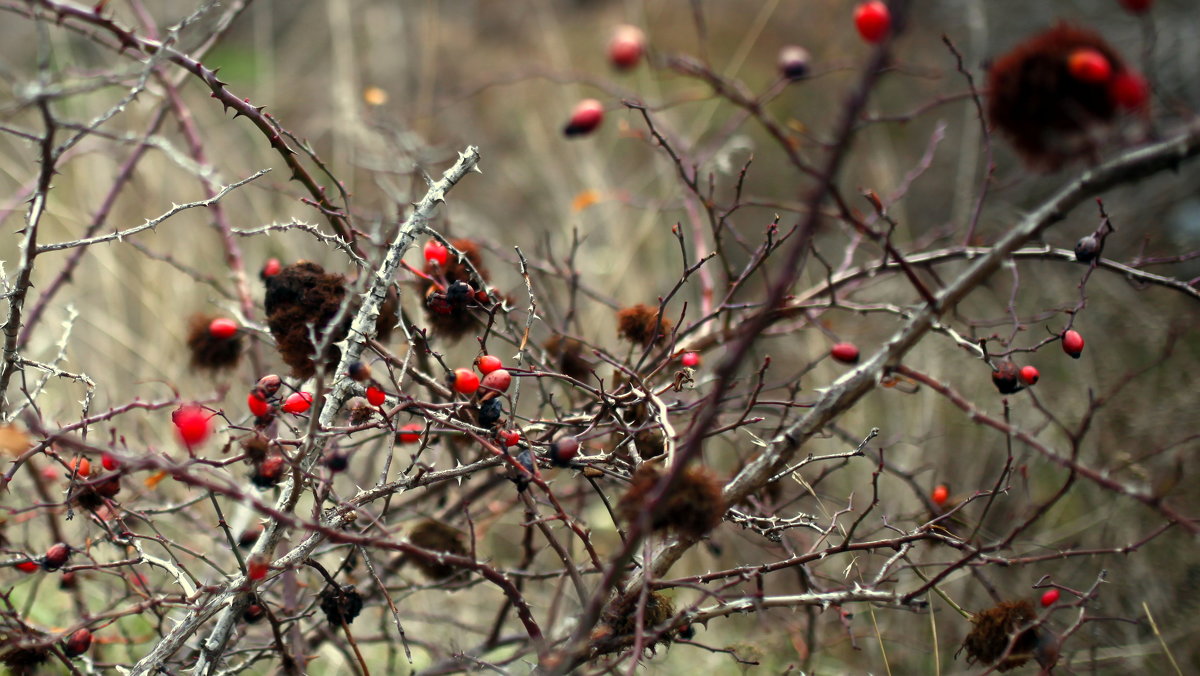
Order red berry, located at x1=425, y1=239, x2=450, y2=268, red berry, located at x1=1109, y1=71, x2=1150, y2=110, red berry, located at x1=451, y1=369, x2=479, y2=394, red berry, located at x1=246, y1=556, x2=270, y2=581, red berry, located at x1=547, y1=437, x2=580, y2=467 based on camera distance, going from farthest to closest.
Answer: red berry, located at x1=425, y1=239, x2=450, y2=268, red berry, located at x1=451, y1=369, x2=479, y2=394, red berry, located at x1=547, y1=437, x2=580, y2=467, red berry, located at x1=246, y1=556, x2=270, y2=581, red berry, located at x1=1109, y1=71, x2=1150, y2=110

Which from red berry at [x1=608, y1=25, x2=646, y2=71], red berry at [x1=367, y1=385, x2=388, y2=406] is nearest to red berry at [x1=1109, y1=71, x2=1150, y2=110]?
red berry at [x1=608, y1=25, x2=646, y2=71]

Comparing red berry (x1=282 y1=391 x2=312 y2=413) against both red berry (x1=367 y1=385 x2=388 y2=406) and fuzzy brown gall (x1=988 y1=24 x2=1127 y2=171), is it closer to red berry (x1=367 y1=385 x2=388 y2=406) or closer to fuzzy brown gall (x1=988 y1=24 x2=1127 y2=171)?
red berry (x1=367 y1=385 x2=388 y2=406)

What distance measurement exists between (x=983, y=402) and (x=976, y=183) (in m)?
1.88

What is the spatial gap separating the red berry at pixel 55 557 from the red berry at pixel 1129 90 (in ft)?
4.96

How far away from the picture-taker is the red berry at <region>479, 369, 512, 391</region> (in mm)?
1271

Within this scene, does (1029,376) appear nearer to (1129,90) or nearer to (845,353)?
(845,353)

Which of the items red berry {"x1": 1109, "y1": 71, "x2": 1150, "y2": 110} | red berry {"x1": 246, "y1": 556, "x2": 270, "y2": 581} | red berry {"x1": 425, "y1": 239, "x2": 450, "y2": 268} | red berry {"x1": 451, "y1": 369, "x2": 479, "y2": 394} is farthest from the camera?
red berry {"x1": 425, "y1": 239, "x2": 450, "y2": 268}

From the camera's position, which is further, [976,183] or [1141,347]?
[976,183]

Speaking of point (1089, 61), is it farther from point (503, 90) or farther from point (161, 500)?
point (503, 90)

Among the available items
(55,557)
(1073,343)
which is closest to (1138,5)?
(1073,343)

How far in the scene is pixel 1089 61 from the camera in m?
0.87

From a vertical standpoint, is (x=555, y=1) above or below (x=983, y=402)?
above

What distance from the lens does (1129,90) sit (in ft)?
2.83

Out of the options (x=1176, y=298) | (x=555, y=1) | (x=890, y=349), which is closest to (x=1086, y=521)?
(x=1176, y=298)
